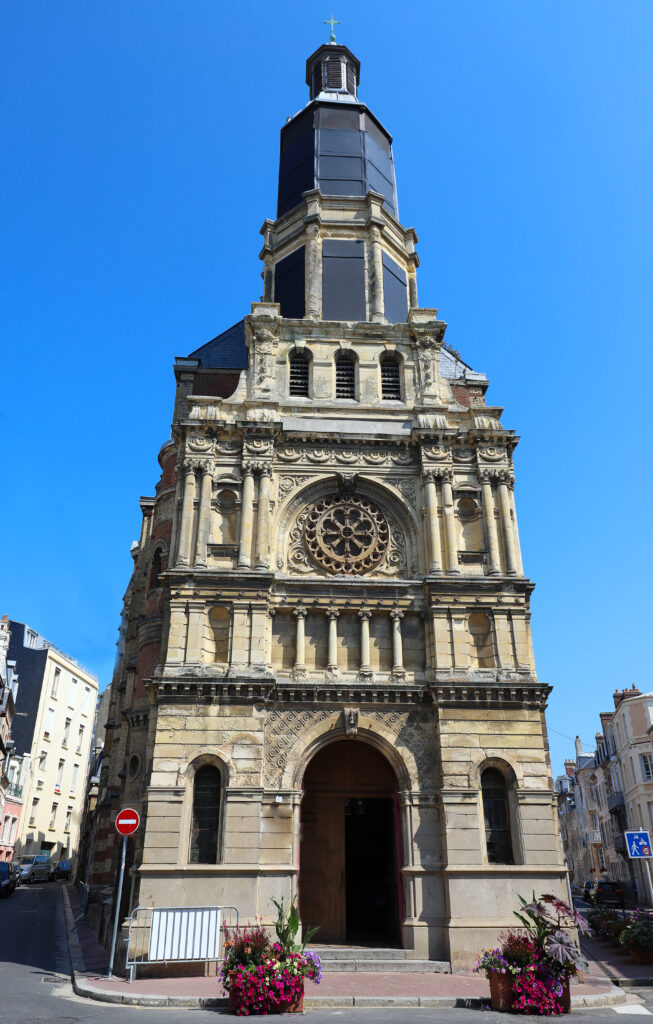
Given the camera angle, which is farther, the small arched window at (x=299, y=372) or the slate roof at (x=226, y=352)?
the slate roof at (x=226, y=352)

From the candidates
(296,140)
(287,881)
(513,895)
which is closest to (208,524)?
(287,881)

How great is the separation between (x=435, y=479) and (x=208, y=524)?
275 inches

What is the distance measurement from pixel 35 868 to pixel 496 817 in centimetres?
4046

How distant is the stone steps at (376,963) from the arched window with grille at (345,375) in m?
16.0

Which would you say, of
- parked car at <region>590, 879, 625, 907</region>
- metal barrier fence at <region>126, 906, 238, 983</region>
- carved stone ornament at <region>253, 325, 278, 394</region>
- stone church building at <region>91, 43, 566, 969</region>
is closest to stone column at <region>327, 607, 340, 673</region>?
stone church building at <region>91, 43, 566, 969</region>

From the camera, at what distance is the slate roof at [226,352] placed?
28.7 meters

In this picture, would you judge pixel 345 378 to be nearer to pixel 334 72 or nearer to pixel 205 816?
pixel 205 816

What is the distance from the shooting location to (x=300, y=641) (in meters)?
20.7

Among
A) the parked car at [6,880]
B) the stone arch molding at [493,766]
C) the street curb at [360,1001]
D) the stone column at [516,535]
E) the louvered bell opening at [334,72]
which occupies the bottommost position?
the street curb at [360,1001]

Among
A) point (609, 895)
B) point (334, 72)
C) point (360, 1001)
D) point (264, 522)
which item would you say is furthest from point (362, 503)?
point (609, 895)

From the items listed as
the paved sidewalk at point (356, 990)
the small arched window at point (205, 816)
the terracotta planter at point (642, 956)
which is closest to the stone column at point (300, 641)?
the small arched window at point (205, 816)

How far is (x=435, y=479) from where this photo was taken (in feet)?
75.5

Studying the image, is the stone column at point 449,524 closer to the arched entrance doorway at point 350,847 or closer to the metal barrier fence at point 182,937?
the arched entrance doorway at point 350,847

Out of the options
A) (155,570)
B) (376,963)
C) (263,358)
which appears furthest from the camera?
(155,570)
